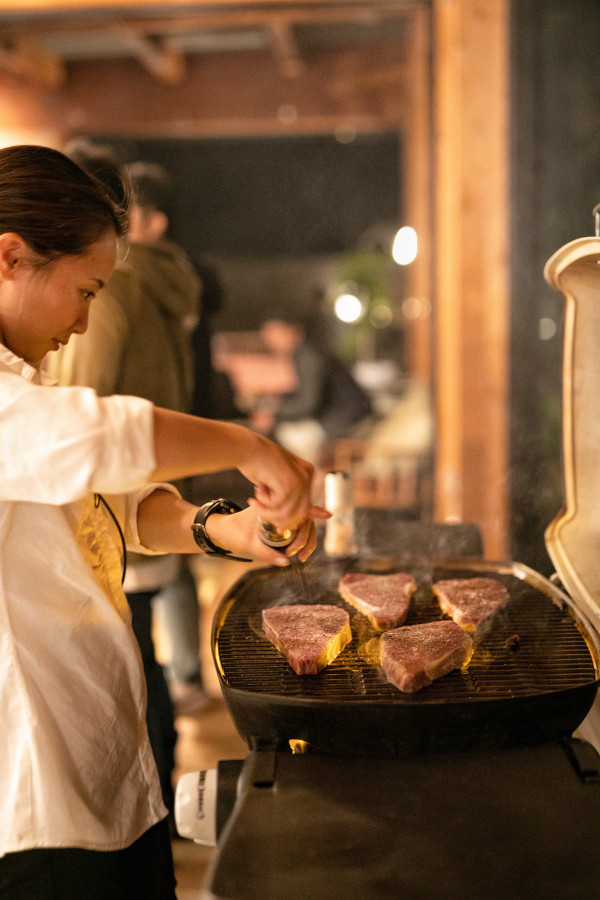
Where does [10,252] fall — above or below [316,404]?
above

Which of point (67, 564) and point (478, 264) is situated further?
point (478, 264)

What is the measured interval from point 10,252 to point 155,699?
139 centimetres

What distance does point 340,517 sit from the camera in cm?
171

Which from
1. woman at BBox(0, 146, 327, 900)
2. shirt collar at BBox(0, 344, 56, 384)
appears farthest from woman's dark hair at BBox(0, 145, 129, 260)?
shirt collar at BBox(0, 344, 56, 384)

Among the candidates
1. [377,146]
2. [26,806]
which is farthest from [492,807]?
[377,146]

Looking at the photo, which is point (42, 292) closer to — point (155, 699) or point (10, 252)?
point (10, 252)

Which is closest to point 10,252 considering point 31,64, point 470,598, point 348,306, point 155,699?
point 470,598

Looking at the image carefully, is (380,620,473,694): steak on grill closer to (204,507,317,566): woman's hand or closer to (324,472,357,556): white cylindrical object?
(204,507,317,566): woman's hand

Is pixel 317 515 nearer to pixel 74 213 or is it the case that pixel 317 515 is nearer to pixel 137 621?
pixel 74 213

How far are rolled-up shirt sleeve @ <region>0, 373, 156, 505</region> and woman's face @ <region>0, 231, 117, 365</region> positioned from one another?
20 cm

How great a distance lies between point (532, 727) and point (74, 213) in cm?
90

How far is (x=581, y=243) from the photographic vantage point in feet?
3.87

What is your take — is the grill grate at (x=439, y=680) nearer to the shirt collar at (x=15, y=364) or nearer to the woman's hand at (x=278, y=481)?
the woman's hand at (x=278, y=481)

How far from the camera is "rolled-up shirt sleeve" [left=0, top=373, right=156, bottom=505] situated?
0.77 metres
